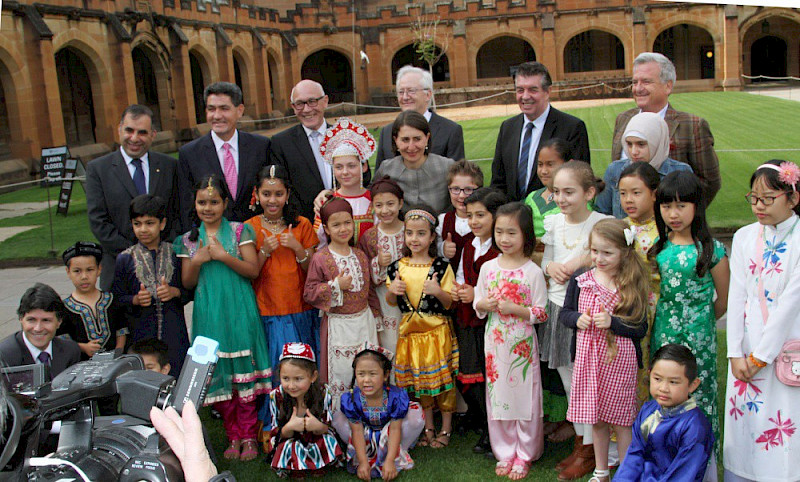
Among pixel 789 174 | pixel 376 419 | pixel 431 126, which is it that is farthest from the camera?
pixel 431 126

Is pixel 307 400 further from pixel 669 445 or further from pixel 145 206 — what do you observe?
pixel 669 445

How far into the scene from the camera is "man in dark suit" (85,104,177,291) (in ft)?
16.5

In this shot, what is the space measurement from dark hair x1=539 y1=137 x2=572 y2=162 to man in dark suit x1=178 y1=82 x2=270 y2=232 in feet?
6.64

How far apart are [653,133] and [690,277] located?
99 cm

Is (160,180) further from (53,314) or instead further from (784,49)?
(784,49)

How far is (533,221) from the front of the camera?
4566 mm

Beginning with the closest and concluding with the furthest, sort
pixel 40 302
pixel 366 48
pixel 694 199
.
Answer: pixel 694 199 < pixel 40 302 < pixel 366 48

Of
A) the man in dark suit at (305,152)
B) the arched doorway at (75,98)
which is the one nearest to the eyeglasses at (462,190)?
the man in dark suit at (305,152)

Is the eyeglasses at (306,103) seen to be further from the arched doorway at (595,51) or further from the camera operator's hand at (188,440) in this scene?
the arched doorway at (595,51)

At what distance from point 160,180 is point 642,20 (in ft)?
128

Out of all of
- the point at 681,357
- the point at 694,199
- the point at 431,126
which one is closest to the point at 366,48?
the point at 431,126

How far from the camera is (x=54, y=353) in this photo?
439 centimetres

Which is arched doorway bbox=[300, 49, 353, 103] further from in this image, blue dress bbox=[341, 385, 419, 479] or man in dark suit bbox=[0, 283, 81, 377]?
blue dress bbox=[341, 385, 419, 479]

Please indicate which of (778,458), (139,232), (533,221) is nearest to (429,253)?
(533,221)
